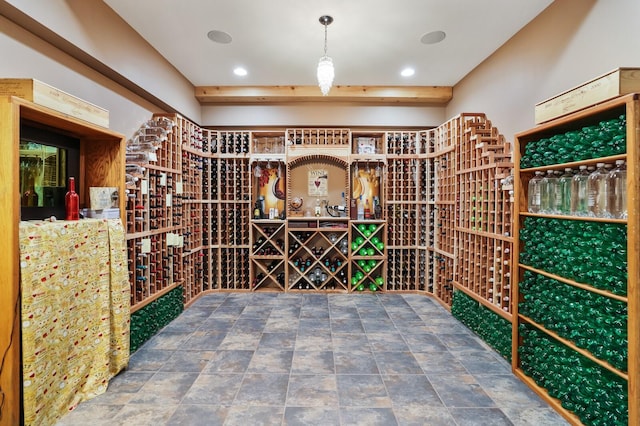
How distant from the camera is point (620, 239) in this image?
1.82 meters

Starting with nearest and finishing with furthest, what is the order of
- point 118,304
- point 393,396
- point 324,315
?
point 393,396 < point 118,304 < point 324,315

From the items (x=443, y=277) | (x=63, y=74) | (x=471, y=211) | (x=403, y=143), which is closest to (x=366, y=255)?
(x=443, y=277)

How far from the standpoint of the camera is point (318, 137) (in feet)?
17.4

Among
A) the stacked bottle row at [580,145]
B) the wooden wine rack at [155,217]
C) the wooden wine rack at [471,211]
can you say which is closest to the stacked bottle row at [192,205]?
the wooden wine rack at [155,217]

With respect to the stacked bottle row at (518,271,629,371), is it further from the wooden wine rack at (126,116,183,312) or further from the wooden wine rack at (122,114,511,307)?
the wooden wine rack at (126,116,183,312)

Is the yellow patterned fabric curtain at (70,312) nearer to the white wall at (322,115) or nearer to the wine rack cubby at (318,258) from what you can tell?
the wine rack cubby at (318,258)

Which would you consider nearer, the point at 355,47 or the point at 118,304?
the point at 118,304

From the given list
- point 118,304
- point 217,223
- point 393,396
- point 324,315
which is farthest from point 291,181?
point 393,396

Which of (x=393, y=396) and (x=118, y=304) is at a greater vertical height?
(x=118, y=304)

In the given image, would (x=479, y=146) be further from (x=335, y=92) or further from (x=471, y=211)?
(x=335, y=92)

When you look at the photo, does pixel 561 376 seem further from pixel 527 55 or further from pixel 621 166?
pixel 527 55

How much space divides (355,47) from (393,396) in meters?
3.77

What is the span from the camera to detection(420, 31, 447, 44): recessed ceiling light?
346 cm

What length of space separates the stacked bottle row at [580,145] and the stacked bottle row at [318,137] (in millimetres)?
3117
